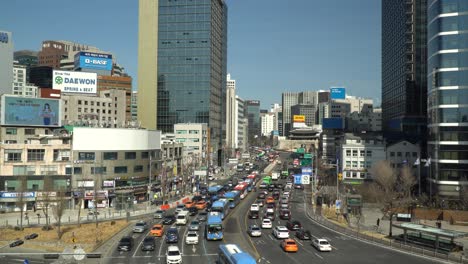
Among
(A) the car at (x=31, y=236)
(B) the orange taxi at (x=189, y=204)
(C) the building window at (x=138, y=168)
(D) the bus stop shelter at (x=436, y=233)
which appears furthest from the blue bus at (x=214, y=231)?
(C) the building window at (x=138, y=168)

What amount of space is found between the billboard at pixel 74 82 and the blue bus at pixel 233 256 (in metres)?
93.9

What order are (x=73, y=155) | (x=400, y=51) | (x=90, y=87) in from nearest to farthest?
(x=73, y=155), (x=90, y=87), (x=400, y=51)

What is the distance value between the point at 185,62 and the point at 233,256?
152008mm

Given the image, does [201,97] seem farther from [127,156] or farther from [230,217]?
[230,217]

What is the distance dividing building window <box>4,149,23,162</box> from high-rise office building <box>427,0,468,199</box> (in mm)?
73614

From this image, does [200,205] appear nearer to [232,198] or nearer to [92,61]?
[232,198]

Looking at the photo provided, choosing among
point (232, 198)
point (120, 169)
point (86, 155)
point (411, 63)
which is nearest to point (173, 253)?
point (232, 198)

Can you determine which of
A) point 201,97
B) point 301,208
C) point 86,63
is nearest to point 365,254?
point 301,208

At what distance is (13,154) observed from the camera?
288 ft

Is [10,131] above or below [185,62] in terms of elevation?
below

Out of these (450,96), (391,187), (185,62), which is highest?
(185,62)

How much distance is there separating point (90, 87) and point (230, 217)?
6440cm

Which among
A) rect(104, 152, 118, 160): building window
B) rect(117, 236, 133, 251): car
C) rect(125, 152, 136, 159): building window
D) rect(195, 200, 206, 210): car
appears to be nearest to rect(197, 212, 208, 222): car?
rect(195, 200, 206, 210): car

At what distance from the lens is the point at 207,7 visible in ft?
586
